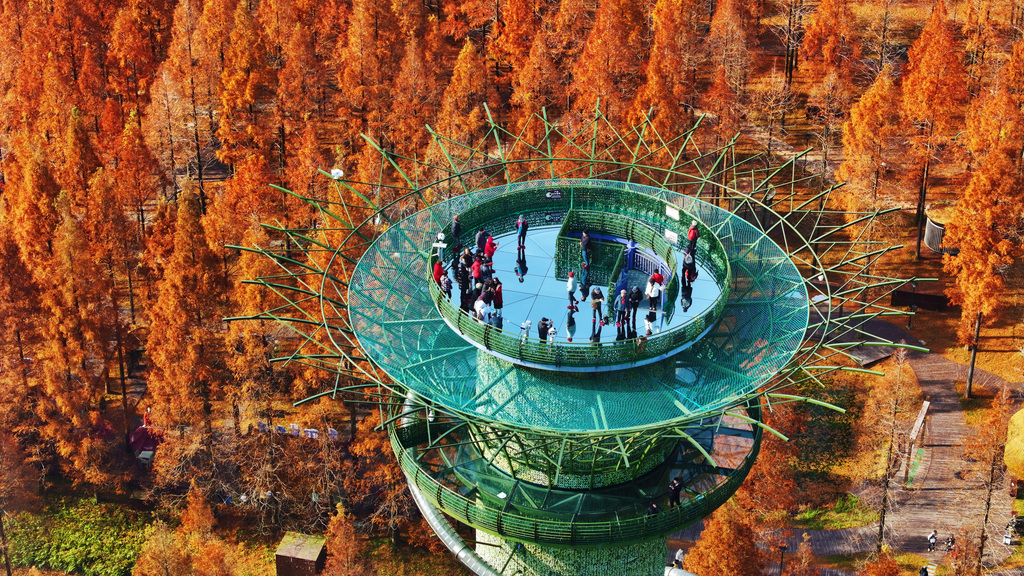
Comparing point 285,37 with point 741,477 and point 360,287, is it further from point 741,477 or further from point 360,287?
point 741,477

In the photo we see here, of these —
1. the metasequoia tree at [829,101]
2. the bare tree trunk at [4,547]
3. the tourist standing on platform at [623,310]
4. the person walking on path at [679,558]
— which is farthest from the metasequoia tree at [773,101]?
the bare tree trunk at [4,547]

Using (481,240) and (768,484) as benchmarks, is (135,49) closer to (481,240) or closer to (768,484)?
(481,240)

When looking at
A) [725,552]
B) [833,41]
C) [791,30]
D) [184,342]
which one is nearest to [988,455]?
[725,552]

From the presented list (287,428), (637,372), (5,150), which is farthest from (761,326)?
(5,150)

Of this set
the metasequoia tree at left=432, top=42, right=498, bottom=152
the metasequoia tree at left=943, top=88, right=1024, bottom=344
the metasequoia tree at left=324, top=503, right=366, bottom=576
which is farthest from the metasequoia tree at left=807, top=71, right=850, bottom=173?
the metasequoia tree at left=324, top=503, right=366, bottom=576

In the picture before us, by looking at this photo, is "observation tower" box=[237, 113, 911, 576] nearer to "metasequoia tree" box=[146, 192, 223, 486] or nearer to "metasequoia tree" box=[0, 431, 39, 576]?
"metasequoia tree" box=[146, 192, 223, 486]

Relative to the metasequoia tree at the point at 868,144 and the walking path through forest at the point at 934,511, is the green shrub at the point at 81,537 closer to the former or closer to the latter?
the walking path through forest at the point at 934,511
